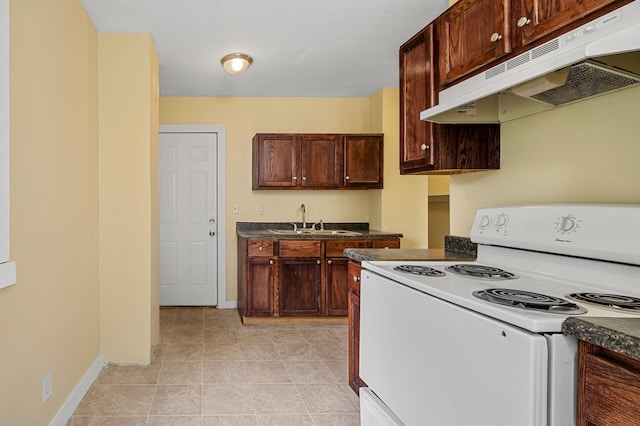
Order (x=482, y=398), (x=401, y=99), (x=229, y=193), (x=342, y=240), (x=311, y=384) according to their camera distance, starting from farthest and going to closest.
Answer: (x=229, y=193) < (x=342, y=240) < (x=311, y=384) < (x=401, y=99) < (x=482, y=398)

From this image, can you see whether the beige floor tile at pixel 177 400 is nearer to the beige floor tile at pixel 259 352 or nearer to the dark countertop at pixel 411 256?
the beige floor tile at pixel 259 352

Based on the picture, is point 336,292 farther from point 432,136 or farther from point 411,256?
point 432,136

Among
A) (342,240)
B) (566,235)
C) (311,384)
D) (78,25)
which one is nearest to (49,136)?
(78,25)

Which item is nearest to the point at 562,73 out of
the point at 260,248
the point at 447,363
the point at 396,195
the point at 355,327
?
the point at 447,363

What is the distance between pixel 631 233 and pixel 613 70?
19.1 inches

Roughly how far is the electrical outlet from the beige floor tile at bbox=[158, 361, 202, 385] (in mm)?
850

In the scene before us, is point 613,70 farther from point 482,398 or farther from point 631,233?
point 482,398

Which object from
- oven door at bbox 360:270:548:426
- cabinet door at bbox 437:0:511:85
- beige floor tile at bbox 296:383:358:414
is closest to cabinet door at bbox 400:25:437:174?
cabinet door at bbox 437:0:511:85

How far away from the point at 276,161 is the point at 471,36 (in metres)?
2.95

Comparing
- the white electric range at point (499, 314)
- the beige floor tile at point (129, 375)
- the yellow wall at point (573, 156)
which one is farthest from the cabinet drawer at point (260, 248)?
the yellow wall at point (573, 156)

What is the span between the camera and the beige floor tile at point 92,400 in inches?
98.3

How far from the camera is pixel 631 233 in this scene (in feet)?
4.33

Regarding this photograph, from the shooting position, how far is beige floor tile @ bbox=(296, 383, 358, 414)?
2.56 metres

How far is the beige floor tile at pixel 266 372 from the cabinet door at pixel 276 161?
1.98 metres
